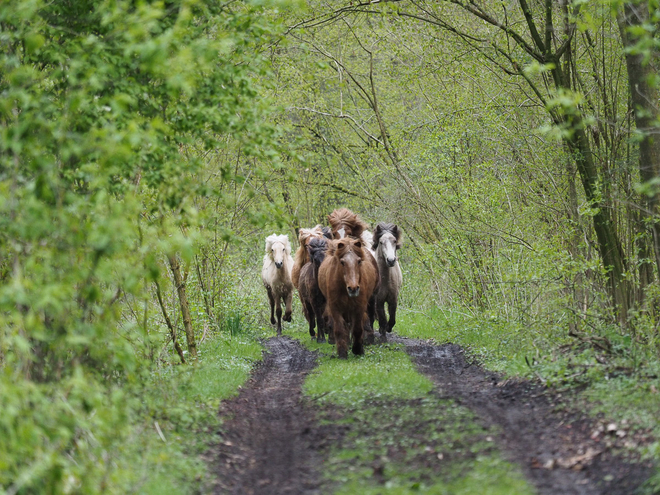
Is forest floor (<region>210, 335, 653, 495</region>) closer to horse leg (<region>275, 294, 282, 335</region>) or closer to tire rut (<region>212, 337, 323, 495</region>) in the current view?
tire rut (<region>212, 337, 323, 495</region>)

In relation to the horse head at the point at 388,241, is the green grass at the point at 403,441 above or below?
below

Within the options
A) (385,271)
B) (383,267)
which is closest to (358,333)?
(385,271)

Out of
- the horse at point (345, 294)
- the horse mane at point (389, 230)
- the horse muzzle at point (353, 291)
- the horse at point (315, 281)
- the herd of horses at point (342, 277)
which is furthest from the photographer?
the horse at point (315, 281)

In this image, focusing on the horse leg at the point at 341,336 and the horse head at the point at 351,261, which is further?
the horse leg at the point at 341,336

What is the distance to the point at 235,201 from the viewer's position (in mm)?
10672

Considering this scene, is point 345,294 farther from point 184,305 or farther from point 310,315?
point 310,315

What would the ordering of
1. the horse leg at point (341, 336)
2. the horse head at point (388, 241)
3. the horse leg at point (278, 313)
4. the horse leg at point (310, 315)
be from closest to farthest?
the horse leg at point (341, 336), the horse head at point (388, 241), the horse leg at point (310, 315), the horse leg at point (278, 313)

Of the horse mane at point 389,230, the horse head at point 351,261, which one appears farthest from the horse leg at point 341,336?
the horse mane at point 389,230

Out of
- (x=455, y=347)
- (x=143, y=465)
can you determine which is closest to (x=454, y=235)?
(x=455, y=347)

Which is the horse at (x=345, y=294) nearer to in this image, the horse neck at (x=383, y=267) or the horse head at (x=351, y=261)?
the horse head at (x=351, y=261)

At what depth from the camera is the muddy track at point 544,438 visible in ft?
17.7

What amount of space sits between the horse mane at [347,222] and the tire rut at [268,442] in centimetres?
400

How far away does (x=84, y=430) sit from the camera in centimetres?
530

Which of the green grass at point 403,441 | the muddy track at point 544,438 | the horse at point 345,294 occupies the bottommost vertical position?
the muddy track at point 544,438
